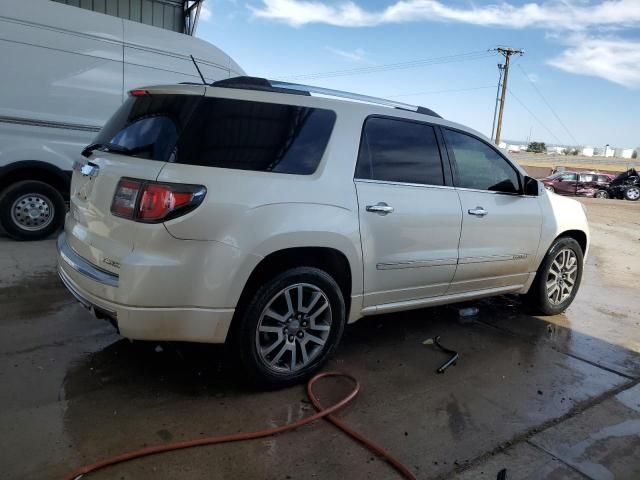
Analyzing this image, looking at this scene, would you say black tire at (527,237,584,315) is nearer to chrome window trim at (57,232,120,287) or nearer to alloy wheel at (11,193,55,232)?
chrome window trim at (57,232,120,287)

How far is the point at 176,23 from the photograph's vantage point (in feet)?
41.0

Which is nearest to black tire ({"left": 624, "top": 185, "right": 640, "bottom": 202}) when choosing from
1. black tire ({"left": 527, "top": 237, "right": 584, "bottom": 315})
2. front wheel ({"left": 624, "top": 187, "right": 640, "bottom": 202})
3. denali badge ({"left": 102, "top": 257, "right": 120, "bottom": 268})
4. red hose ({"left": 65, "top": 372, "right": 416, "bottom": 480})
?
front wheel ({"left": 624, "top": 187, "right": 640, "bottom": 202})

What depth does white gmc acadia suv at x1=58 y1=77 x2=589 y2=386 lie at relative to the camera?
2.79m

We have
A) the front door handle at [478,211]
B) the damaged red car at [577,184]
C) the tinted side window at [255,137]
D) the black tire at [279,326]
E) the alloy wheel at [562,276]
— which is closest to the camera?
the tinted side window at [255,137]

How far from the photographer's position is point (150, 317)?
2797mm

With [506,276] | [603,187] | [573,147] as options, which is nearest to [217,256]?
[506,276]

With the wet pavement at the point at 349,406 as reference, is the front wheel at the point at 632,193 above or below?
above

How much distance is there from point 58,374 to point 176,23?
11.2 meters

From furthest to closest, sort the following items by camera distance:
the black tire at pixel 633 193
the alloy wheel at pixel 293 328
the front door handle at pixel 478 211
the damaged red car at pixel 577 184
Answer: the damaged red car at pixel 577 184, the black tire at pixel 633 193, the front door handle at pixel 478 211, the alloy wheel at pixel 293 328

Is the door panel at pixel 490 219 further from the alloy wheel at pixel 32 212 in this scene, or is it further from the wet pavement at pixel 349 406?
the alloy wheel at pixel 32 212

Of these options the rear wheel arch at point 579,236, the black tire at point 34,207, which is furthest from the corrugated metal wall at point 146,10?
the rear wheel arch at point 579,236

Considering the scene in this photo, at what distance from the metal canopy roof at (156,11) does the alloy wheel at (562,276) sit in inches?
382

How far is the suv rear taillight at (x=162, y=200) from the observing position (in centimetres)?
274

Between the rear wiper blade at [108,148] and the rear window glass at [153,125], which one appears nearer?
the rear window glass at [153,125]
